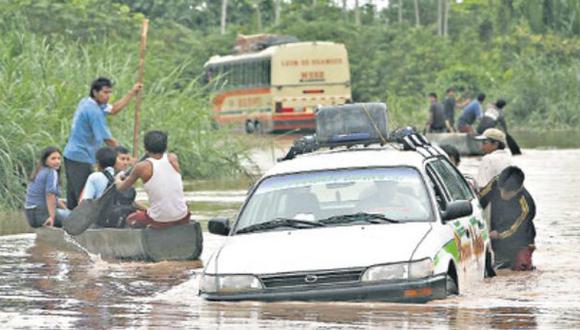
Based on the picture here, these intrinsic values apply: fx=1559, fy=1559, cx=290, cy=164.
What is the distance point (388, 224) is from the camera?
11352 mm

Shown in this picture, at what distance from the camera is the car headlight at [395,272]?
34.7 feet

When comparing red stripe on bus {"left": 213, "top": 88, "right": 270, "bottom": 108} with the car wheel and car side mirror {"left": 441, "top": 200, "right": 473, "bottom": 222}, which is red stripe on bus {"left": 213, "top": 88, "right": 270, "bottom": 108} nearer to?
car side mirror {"left": 441, "top": 200, "right": 473, "bottom": 222}

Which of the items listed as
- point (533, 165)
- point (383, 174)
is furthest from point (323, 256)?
point (533, 165)

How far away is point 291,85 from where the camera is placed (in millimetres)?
46062

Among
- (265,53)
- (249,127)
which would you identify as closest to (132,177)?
(249,127)

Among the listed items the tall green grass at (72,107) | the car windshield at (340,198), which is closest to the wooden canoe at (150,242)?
the car windshield at (340,198)

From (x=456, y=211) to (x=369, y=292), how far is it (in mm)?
1220

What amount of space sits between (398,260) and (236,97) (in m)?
38.1

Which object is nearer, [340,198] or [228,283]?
[228,283]

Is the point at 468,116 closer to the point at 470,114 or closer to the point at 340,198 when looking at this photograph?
the point at 470,114

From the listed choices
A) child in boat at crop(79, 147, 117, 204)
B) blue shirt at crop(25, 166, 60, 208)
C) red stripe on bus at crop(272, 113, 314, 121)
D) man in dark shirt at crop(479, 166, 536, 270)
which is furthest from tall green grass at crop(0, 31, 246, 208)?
red stripe on bus at crop(272, 113, 314, 121)

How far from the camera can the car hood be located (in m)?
10.7

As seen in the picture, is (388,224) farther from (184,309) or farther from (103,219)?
(103,219)

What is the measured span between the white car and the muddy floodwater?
13cm
